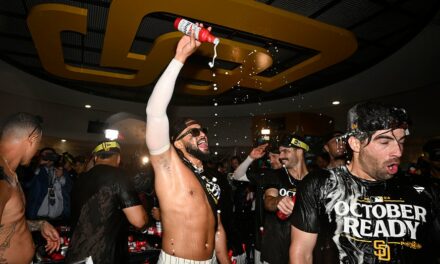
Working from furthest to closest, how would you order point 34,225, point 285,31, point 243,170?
point 285,31 < point 243,170 < point 34,225

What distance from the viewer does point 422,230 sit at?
83.2 inches

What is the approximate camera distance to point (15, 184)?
285 cm

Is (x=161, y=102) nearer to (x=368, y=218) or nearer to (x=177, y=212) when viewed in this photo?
(x=177, y=212)

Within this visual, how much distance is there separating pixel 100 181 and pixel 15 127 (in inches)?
44.4

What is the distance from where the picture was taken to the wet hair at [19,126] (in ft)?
9.35

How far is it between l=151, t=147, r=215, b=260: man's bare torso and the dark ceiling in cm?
408

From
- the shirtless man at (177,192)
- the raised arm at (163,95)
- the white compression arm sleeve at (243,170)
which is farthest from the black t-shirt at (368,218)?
the white compression arm sleeve at (243,170)

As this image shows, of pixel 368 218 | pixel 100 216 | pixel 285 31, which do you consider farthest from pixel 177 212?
pixel 285 31

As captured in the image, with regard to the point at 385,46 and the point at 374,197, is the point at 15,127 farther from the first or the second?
the point at 385,46

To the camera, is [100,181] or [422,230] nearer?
[422,230]

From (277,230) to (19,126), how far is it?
3.32 meters

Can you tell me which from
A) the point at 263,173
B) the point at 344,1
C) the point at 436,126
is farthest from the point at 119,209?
the point at 436,126

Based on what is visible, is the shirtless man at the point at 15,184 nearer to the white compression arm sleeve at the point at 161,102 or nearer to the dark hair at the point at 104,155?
the dark hair at the point at 104,155

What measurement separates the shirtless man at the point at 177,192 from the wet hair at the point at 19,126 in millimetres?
1386
